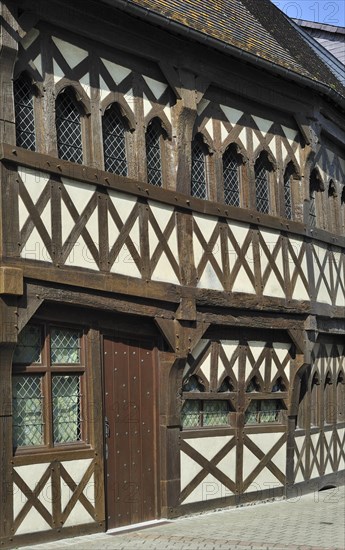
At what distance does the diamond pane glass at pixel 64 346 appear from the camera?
10.0 meters

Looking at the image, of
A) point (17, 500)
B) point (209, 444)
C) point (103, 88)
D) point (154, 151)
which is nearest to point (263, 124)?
point (154, 151)

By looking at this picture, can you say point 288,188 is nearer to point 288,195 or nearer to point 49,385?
point 288,195

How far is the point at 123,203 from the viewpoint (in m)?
10.8

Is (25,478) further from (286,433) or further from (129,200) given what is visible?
(286,433)

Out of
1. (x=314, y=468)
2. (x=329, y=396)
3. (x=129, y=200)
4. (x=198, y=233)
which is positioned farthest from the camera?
(x=329, y=396)

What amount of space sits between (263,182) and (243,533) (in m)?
4.99

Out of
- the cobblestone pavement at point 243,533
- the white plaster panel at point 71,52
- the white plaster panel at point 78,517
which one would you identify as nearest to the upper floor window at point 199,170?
the white plaster panel at point 71,52

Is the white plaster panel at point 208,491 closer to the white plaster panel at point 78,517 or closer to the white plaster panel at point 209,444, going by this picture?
the white plaster panel at point 209,444

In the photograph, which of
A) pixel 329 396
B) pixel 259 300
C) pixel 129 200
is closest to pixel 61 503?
pixel 129 200

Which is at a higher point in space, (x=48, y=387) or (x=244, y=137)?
(x=244, y=137)

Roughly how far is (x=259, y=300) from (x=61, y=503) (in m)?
4.30

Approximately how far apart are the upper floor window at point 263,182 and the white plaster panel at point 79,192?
146 inches

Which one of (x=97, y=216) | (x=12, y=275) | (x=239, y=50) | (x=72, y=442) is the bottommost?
(x=72, y=442)

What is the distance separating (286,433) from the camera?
13797 millimetres
